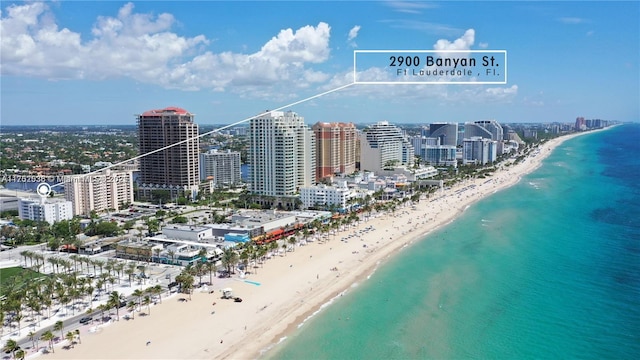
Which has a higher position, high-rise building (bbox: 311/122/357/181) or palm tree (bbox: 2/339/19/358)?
high-rise building (bbox: 311/122/357/181)

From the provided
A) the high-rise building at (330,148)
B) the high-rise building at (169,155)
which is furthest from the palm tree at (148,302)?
the high-rise building at (330,148)

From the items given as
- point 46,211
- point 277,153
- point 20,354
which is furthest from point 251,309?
point 277,153

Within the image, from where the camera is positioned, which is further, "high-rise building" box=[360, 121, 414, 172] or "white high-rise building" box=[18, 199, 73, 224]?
"high-rise building" box=[360, 121, 414, 172]

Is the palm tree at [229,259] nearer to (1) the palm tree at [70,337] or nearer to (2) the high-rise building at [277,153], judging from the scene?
(1) the palm tree at [70,337]

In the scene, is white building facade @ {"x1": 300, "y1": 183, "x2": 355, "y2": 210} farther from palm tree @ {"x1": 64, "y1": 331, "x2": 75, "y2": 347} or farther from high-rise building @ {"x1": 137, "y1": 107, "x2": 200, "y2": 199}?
palm tree @ {"x1": 64, "y1": 331, "x2": 75, "y2": 347}

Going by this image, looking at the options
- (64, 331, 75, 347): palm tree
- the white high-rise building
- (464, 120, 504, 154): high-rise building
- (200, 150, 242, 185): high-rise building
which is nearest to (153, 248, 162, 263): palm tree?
(64, 331, 75, 347): palm tree

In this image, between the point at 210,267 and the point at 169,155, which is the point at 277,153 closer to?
the point at 169,155

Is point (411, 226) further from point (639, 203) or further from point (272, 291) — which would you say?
→ point (639, 203)
